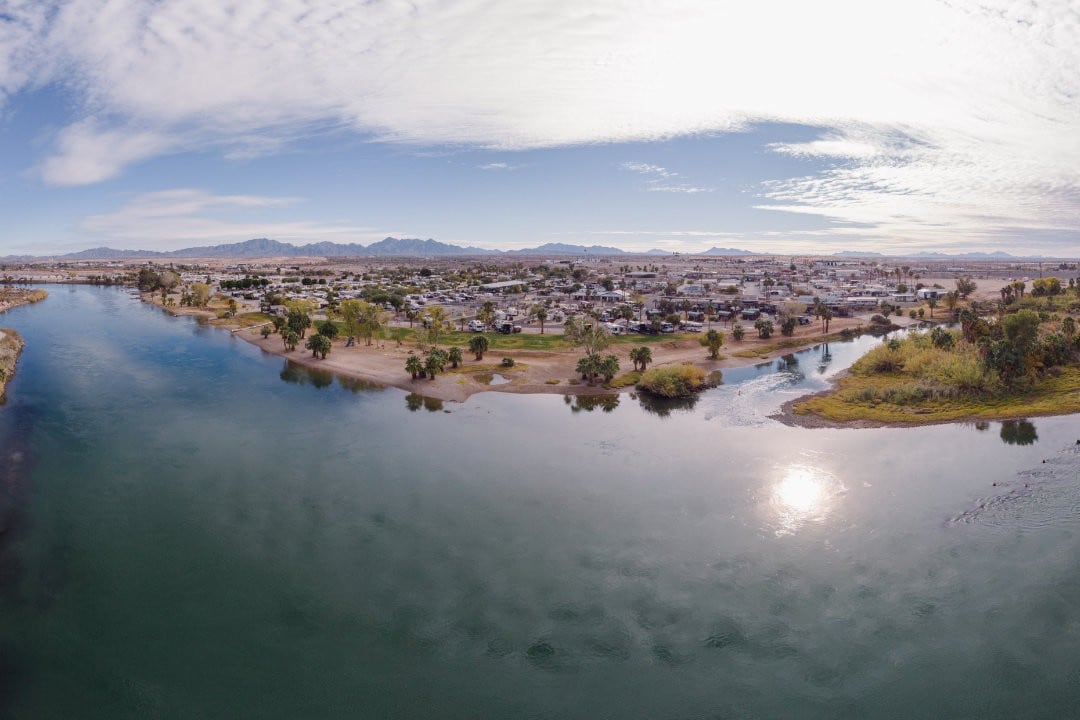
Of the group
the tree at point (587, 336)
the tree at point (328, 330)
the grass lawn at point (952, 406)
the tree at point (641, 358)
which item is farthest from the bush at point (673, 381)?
the tree at point (328, 330)

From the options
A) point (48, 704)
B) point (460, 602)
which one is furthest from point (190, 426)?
point (460, 602)

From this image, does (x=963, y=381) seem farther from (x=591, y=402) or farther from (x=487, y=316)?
(x=487, y=316)

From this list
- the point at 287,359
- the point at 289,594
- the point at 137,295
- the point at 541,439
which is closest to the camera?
the point at 289,594

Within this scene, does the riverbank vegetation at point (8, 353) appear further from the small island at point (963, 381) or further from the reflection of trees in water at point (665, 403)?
the small island at point (963, 381)

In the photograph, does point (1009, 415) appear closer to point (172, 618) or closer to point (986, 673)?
point (986, 673)

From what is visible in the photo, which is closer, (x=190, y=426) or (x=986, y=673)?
(x=986, y=673)

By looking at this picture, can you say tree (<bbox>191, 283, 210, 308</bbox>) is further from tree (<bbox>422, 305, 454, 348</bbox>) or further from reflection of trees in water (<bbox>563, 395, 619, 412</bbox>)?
reflection of trees in water (<bbox>563, 395, 619, 412</bbox>)
